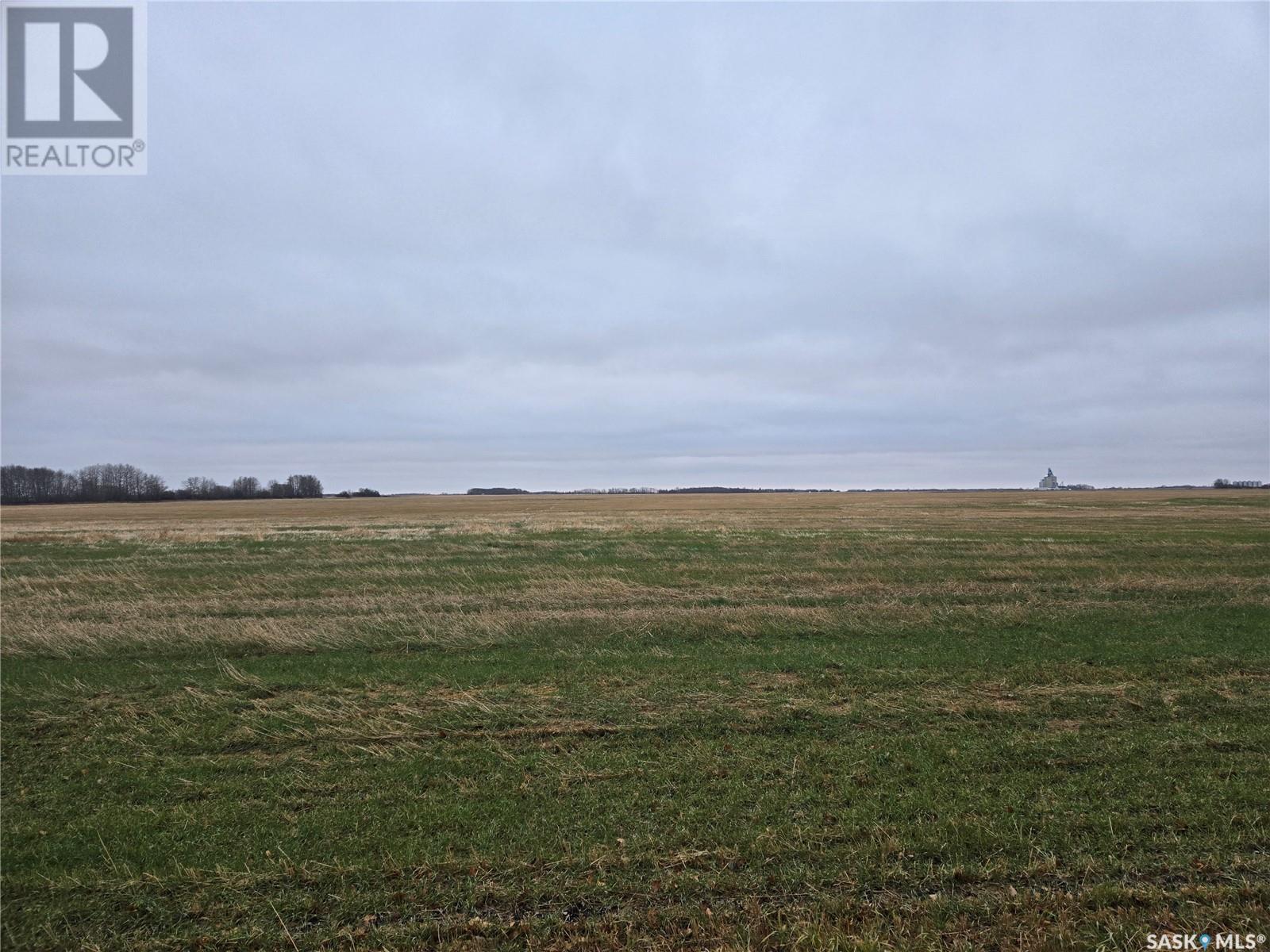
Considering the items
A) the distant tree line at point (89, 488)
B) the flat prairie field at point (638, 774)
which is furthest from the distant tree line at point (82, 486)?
Answer: the flat prairie field at point (638, 774)

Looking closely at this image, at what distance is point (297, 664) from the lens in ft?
41.6

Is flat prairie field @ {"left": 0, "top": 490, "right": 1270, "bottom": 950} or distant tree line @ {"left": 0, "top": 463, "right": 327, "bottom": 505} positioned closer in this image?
flat prairie field @ {"left": 0, "top": 490, "right": 1270, "bottom": 950}

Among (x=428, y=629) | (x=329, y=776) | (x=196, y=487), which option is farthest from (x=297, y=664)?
(x=196, y=487)

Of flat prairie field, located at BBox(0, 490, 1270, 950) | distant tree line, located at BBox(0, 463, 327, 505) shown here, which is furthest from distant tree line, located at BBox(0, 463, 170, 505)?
flat prairie field, located at BBox(0, 490, 1270, 950)

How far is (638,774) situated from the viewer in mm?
7426

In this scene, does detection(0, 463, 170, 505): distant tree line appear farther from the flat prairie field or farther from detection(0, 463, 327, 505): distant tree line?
the flat prairie field

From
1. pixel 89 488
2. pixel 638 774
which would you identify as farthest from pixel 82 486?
pixel 638 774

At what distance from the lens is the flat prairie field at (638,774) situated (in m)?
5.03

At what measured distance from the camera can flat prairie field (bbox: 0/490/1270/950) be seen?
5.03 m

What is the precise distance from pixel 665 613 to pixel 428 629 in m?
5.99

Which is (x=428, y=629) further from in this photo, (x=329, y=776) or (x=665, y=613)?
(x=329, y=776)

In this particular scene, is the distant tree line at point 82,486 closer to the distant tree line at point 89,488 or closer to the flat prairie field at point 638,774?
the distant tree line at point 89,488

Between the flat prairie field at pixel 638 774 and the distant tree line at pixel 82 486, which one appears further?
the distant tree line at pixel 82 486

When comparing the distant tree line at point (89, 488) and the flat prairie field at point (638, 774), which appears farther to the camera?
the distant tree line at point (89, 488)
